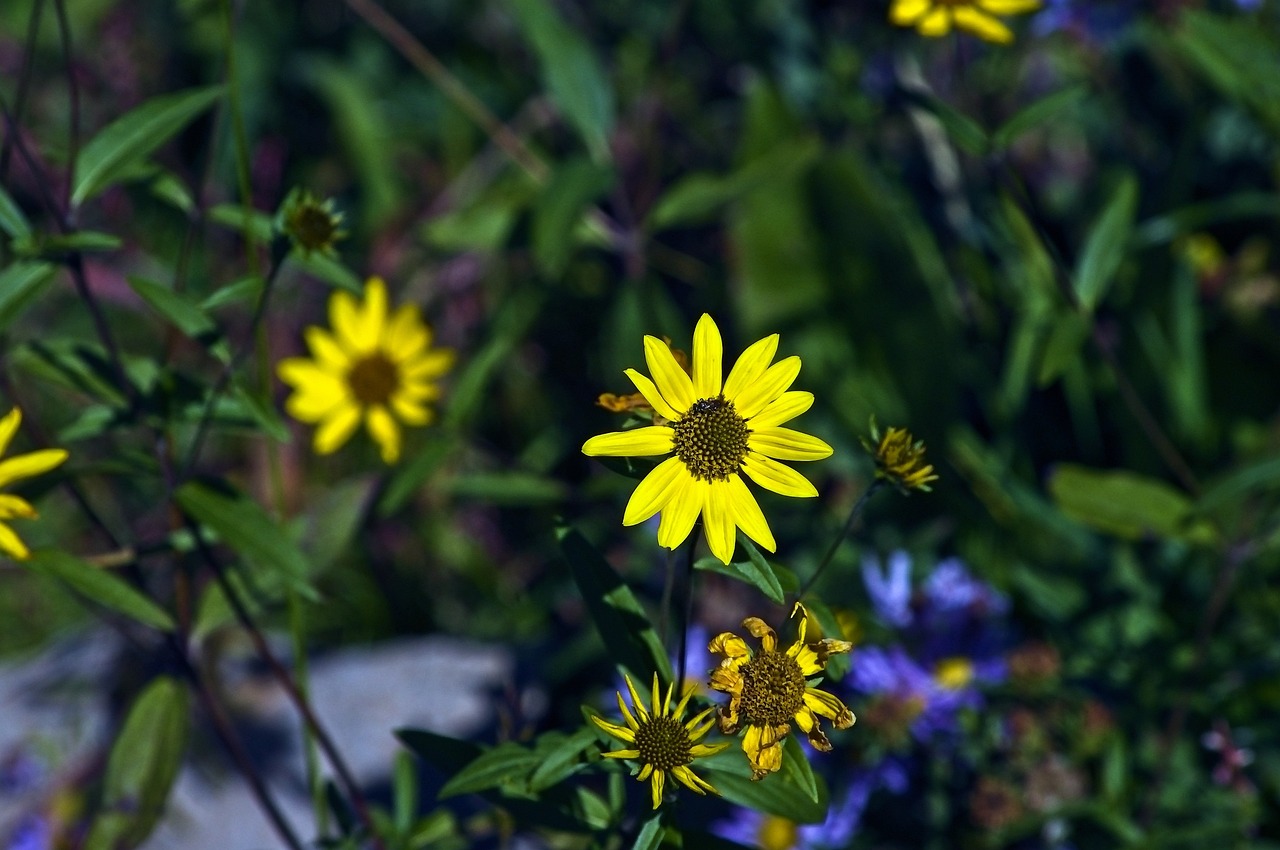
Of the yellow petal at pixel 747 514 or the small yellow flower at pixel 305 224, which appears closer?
the yellow petal at pixel 747 514

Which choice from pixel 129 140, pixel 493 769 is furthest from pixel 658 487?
pixel 129 140

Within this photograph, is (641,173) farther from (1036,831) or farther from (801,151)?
(1036,831)

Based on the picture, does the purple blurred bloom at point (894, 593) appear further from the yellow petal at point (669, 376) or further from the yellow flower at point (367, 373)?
the yellow petal at point (669, 376)

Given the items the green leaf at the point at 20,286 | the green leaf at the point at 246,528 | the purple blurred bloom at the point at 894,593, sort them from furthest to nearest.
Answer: the purple blurred bloom at the point at 894,593, the green leaf at the point at 246,528, the green leaf at the point at 20,286

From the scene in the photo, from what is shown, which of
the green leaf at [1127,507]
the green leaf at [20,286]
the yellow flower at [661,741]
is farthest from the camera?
the green leaf at [1127,507]

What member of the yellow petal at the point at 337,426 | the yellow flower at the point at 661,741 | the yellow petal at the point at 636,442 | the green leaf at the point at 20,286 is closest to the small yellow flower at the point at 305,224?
the green leaf at the point at 20,286

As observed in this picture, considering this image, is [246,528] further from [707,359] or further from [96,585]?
[707,359]

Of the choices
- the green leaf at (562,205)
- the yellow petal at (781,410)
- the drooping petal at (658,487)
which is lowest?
the drooping petal at (658,487)
